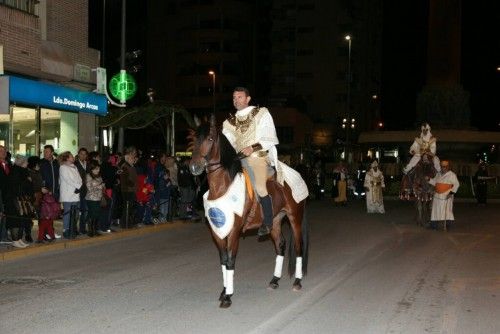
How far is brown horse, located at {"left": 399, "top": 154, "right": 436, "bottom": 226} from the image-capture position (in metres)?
20.3

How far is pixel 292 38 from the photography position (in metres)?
100

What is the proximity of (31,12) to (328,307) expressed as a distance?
14761 mm

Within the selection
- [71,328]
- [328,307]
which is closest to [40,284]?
[71,328]

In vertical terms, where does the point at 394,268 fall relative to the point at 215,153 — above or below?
below

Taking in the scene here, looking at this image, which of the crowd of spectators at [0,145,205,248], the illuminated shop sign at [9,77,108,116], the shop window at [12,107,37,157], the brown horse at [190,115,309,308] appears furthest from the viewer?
the shop window at [12,107,37,157]

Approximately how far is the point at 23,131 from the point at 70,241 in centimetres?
535

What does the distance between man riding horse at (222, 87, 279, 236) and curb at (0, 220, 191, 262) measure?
6.36 m

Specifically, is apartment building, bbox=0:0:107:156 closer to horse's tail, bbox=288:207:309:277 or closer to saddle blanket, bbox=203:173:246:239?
horse's tail, bbox=288:207:309:277

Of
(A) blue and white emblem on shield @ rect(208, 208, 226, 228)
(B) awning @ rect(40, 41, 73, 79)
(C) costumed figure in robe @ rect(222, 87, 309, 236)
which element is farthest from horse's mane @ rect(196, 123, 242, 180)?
(B) awning @ rect(40, 41, 73, 79)

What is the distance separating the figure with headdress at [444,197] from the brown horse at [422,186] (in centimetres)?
26

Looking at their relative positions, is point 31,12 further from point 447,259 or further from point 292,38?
point 292,38

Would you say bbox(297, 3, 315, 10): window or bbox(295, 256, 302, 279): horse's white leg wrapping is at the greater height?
bbox(297, 3, 315, 10): window

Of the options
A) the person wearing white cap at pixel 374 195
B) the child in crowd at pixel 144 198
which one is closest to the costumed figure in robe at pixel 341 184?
the person wearing white cap at pixel 374 195

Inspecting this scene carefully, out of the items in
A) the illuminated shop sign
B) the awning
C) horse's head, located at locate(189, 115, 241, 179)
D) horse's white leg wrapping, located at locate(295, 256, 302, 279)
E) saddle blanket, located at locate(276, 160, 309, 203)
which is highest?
the awning
